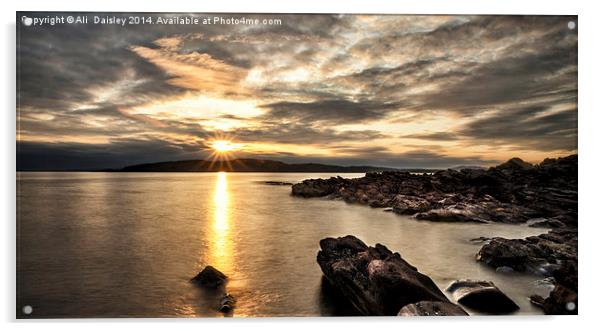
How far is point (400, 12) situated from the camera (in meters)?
4.51

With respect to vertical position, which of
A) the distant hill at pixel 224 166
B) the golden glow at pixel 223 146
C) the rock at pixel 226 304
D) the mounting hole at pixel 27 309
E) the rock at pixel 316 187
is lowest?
the mounting hole at pixel 27 309

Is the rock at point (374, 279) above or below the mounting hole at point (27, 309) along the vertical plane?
above

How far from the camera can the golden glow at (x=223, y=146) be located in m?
4.66

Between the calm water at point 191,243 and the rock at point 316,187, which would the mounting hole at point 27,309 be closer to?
the calm water at point 191,243

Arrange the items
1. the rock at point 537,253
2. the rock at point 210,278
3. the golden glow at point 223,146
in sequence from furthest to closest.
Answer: the golden glow at point 223,146
the rock at point 537,253
the rock at point 210,278

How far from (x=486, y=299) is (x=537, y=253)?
1.17m

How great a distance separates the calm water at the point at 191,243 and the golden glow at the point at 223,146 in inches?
17.1

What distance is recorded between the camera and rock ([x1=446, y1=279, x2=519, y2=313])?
4.10m

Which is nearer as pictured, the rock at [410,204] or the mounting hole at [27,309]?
the mounting hole at [27,309]

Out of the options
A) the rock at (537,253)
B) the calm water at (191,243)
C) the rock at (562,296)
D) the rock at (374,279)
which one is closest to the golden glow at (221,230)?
the calm water at (191,243)

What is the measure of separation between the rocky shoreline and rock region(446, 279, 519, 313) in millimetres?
333

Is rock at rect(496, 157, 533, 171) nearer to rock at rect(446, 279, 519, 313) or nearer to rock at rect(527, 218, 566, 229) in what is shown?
rock at rect(527, 218, 566, 229)

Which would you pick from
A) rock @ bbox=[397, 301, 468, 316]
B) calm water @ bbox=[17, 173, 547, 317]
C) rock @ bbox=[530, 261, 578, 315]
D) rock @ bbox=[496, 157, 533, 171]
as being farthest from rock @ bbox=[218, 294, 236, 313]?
rock @ bbox=[496, 157, 533, 171]

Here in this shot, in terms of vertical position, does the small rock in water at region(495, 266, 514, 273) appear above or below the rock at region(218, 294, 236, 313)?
above
